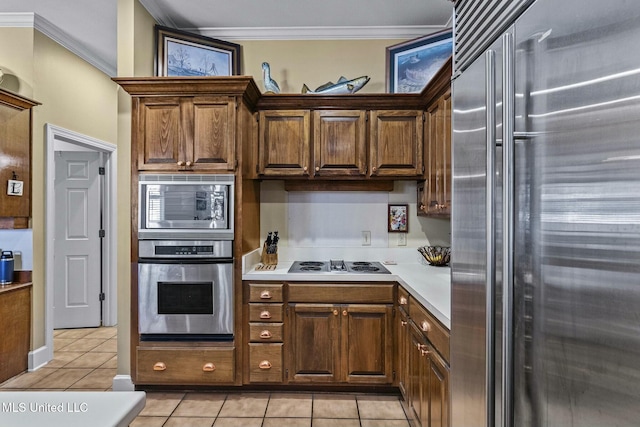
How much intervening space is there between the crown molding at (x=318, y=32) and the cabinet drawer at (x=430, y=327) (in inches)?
93.7

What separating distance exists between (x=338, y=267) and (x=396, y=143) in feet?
3.68

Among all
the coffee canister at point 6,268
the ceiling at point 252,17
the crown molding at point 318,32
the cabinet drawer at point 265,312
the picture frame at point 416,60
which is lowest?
the cabinet drawer at point 265,312

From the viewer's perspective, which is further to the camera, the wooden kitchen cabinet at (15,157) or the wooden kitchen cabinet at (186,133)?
the wooden kitchen cabinet at (15,157)

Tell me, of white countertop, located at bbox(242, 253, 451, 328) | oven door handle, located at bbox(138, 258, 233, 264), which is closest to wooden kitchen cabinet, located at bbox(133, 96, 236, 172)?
oven door handle, located at bbox(138, 258, 233, 264)

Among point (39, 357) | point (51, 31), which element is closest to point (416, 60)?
point (51, 31)

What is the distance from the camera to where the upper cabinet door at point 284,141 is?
9.32 ft

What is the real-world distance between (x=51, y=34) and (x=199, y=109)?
195 centimetres

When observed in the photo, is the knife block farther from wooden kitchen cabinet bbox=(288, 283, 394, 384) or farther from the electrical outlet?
the electrical outlet

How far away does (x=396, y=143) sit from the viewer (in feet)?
9.32

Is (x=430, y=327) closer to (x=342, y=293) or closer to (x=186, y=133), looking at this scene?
(x=342, y=293)

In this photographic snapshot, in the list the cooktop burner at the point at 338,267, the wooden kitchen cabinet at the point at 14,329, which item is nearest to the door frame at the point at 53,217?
the wooden kitchen cabinet at the point at 14,329

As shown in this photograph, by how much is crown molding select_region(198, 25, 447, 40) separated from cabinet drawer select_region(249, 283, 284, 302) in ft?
7.32

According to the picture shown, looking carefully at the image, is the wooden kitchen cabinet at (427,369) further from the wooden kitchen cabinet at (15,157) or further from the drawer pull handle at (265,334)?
the wooden kitchen cabinet at (15,157)

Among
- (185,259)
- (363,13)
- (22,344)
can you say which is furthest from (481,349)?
(22,344)
